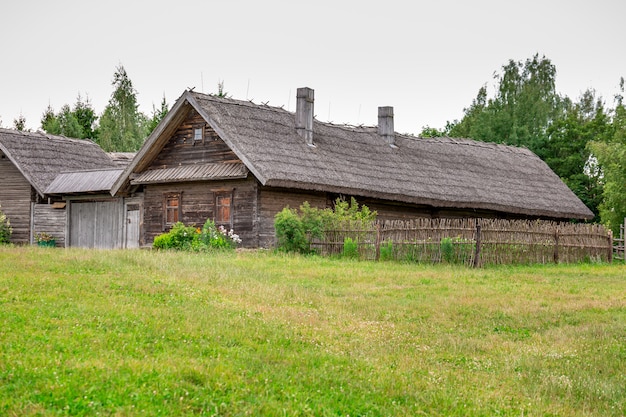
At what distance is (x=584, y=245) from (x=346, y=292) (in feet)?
43.4

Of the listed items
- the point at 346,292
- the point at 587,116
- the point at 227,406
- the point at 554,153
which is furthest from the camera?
the point at 587,116

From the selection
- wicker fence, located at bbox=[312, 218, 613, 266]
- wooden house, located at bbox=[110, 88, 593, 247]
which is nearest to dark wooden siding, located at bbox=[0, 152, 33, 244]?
wooden house, located at bbox=[110, 88, 593, 247]

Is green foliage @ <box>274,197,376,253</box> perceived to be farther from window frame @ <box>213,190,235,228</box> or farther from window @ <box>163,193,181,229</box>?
window @ <box>163,193,181,229</box>

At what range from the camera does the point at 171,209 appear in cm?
3039

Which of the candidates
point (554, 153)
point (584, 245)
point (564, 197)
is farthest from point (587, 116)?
point (584, 245)

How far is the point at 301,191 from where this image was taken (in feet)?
94.1

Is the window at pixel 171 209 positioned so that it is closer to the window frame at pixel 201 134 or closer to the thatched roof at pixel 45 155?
the window frame at pixel 201 134

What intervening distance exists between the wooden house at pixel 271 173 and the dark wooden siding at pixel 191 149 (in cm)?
3

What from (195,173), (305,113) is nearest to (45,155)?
(195,173)

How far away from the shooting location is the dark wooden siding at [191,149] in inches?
1141

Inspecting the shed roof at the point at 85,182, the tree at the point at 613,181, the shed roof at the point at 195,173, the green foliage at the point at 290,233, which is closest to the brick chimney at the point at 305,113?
the shed roof at the point at 195,173

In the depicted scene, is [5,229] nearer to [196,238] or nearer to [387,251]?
[196,238]

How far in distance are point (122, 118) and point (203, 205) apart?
3985 centimetres

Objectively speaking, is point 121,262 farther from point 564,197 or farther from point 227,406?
point 564,197
